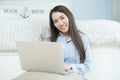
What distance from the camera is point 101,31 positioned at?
1656 mm

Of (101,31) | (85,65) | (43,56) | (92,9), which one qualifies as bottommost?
(85,65)

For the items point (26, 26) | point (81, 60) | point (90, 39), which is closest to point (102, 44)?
point (90, 39)

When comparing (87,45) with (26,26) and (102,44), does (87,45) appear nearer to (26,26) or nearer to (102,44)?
(102,44)

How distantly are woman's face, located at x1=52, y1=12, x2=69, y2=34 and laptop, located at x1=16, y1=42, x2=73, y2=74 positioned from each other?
1.10 ft

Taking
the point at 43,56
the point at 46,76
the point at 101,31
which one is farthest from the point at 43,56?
the point at 101,31

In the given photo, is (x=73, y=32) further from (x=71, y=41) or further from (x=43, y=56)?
(x=43, y=56)

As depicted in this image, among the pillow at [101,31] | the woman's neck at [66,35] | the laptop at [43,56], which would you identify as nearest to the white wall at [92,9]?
the pillow at [101,31]

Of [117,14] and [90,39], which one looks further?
[117,14]

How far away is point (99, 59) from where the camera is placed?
169cm

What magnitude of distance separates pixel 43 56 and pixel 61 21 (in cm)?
37

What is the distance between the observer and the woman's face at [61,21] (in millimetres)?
1499

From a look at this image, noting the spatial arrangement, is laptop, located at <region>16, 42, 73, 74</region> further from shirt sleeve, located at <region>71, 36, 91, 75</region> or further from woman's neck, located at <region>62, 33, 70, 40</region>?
woman's neck, located at <region>62, 33, 70, 40</region>

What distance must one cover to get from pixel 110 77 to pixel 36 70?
26.5 inches

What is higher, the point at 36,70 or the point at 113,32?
the point at 113,32
